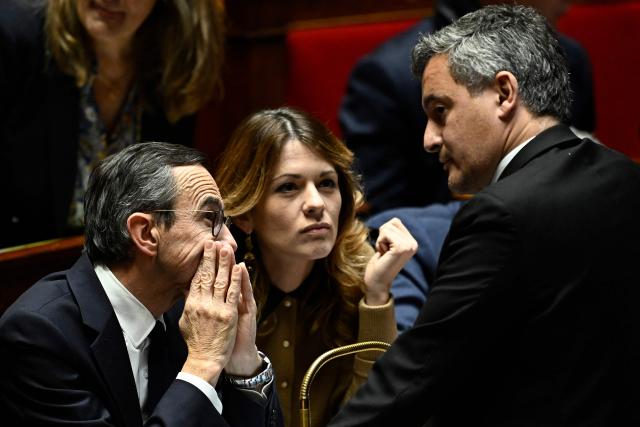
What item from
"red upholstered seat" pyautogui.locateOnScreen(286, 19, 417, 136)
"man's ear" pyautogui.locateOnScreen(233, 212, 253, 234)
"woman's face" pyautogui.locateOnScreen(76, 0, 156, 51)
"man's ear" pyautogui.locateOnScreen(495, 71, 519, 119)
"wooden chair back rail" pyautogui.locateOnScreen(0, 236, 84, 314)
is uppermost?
"man's ear" pyautogui.locateOnScreen(495, 71, 519, 119)

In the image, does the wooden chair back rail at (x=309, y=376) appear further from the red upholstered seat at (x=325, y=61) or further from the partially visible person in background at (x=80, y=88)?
the red upholstered seat at (x=325, y=61)

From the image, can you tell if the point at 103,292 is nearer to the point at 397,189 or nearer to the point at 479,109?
the point at 479,109

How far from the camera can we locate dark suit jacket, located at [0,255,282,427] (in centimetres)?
168

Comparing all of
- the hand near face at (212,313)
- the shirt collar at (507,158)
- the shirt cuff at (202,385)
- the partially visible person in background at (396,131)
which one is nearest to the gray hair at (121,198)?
the hand near face at (212,313)

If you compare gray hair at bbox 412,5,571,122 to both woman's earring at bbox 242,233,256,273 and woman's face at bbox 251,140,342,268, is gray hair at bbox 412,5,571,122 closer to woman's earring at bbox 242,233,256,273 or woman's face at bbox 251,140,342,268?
woman's face at bbox 251,140,342,268

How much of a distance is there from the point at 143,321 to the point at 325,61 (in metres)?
2.19

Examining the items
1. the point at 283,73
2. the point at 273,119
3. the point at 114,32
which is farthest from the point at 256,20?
the point at 273,119

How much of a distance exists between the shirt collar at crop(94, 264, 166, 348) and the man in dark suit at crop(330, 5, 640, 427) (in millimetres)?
386

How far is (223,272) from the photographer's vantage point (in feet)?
5.96

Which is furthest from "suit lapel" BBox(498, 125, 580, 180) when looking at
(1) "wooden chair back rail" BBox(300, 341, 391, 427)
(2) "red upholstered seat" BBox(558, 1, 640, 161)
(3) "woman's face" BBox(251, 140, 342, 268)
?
(2) "red upholstered seat" BBox(558, 1, 640, 161)

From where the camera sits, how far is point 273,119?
229 centimetres

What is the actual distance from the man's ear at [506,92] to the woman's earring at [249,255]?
68cm

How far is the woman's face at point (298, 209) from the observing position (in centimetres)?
221

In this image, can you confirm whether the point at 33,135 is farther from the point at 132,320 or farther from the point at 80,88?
the point at 132,320
